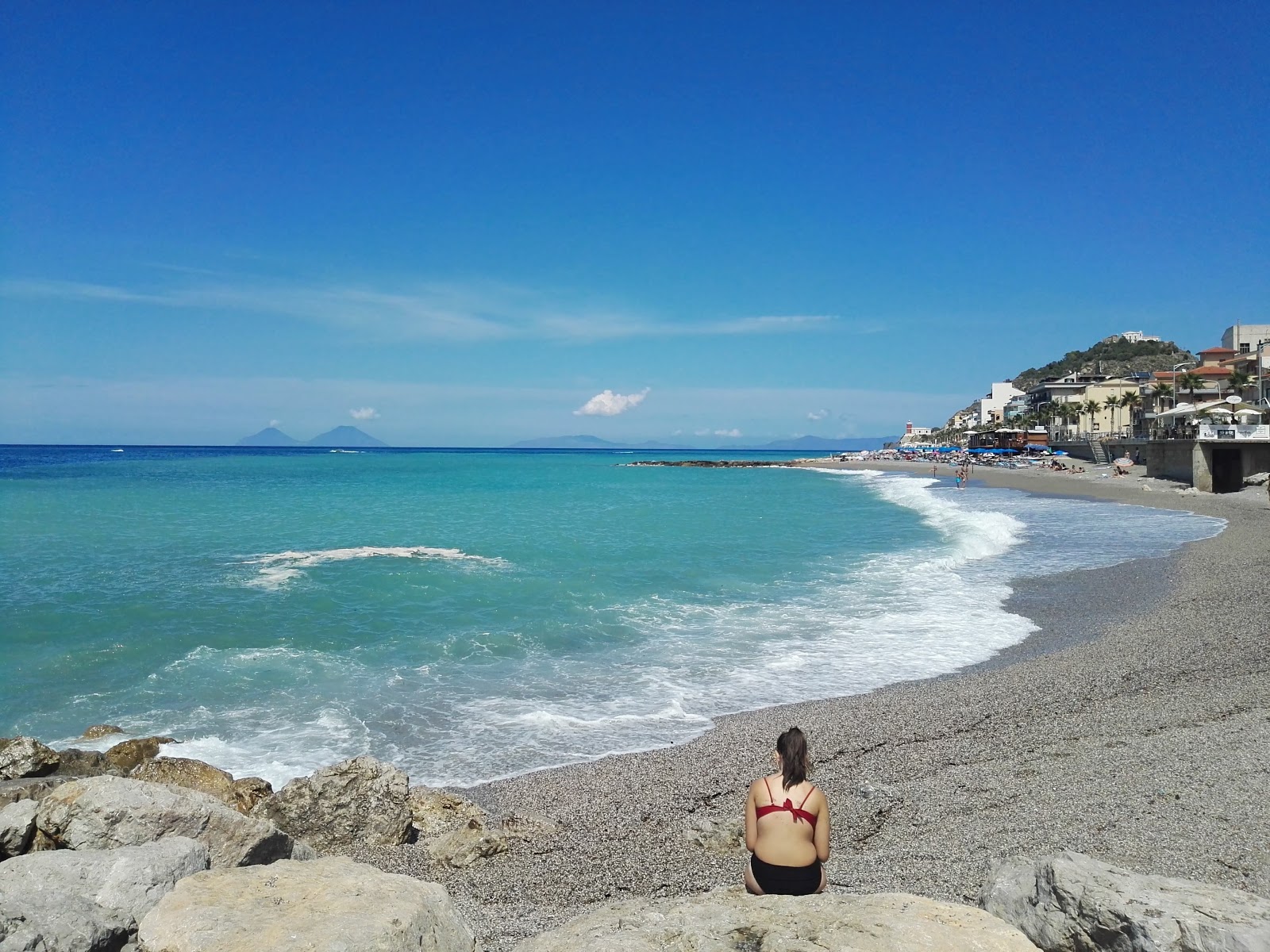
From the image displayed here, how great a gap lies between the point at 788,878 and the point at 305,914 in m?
2.66

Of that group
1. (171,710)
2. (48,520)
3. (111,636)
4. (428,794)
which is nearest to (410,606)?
(111,636)

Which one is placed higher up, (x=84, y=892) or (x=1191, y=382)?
(x=1191, y=382)

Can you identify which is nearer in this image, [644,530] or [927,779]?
[927,779]

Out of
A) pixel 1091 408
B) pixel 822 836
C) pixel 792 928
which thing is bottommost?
pixel 822 836

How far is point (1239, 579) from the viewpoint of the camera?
18750 mm

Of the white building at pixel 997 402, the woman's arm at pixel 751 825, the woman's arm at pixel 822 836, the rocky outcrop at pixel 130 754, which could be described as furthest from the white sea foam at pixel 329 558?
the white building at pixel 997 402

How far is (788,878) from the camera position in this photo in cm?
472

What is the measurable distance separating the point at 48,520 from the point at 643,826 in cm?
4074

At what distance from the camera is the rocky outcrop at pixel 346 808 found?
7.83m

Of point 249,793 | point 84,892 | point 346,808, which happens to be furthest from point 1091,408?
point 84,892

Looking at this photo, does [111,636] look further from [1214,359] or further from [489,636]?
[1214,359]

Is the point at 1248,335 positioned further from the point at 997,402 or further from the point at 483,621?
the point at 483,621

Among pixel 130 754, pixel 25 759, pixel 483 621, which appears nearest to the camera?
pixel 25 759

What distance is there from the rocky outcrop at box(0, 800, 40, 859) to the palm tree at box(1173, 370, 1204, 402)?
284ft
